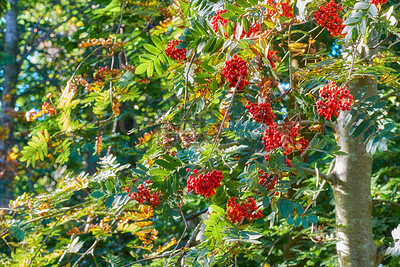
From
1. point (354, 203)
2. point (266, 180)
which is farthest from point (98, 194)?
point (354, 203)

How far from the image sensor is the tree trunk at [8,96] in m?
6.96

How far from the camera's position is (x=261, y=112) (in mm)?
1296

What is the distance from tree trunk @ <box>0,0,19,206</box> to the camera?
22.8 feet

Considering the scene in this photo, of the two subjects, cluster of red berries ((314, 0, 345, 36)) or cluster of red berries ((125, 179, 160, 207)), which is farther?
cluster of red berries ((125, 179, 160, 207))

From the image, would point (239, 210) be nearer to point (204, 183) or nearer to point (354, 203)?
point (204, 183)

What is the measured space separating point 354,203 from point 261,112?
47.7 inches

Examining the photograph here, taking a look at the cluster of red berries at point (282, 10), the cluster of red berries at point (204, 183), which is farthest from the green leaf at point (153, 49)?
the cluster of red berries at point (204, 183)

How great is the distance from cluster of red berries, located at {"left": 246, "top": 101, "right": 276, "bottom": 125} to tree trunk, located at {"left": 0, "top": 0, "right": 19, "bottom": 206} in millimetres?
6610

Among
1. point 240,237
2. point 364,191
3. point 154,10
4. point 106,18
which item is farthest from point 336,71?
point 106,18

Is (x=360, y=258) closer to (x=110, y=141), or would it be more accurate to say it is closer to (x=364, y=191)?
(x=364, y=191)

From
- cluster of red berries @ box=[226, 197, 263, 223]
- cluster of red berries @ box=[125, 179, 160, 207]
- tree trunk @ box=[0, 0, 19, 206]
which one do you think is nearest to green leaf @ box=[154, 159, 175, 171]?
cluster of red berries @ box=[125, 179, 160, 207]

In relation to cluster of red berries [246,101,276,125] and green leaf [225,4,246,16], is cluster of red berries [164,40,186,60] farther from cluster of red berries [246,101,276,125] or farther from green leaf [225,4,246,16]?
cluster of red berries [246,101,276,125]

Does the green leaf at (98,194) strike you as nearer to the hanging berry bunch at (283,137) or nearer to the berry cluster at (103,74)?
the hanging berry bunch at (283,137)

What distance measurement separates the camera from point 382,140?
4.96ft
